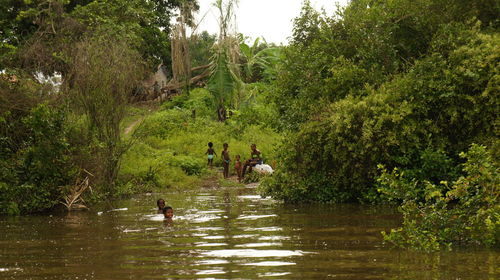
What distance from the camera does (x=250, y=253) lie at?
372 inches

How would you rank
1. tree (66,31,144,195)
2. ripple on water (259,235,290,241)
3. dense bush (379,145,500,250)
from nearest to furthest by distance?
dense bush (379,145,500,250) → ripple on water (259,235,290,241) → tree (66,31,144,195)

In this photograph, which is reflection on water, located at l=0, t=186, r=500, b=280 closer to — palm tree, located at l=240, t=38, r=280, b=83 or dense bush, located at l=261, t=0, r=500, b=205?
dense bush, located at l=261, t=0, r=500, b=205

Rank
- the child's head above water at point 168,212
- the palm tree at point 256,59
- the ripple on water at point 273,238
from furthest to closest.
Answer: the palm tree at point 256,59
the child's head above water at point 168,212
the ripple on water at point 273,238

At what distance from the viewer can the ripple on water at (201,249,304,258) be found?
9233mm

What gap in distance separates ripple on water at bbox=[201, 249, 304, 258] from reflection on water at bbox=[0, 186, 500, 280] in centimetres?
1

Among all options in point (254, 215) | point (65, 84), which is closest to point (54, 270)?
point (254, 215)

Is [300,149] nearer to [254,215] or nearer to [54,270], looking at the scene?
[254,215]

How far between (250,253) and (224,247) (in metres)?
0.82

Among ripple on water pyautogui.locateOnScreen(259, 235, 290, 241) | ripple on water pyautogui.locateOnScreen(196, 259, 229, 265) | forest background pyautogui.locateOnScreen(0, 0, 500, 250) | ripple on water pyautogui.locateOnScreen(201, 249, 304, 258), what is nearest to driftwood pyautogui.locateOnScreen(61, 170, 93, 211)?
forest background pyautogui.locateOnScreen(0, 0, 500, 250)

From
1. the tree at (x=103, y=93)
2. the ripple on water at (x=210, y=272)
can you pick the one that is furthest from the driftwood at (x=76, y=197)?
the ripple on water at (x=210, y=272)

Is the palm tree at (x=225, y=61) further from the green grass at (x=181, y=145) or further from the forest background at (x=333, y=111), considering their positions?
the forest background at (x=333, y=111)

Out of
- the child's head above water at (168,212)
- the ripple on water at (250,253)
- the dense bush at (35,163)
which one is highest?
the dense bush at (35,163)

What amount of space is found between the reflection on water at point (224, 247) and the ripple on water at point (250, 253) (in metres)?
0.01

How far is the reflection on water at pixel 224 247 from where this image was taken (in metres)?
7.98
